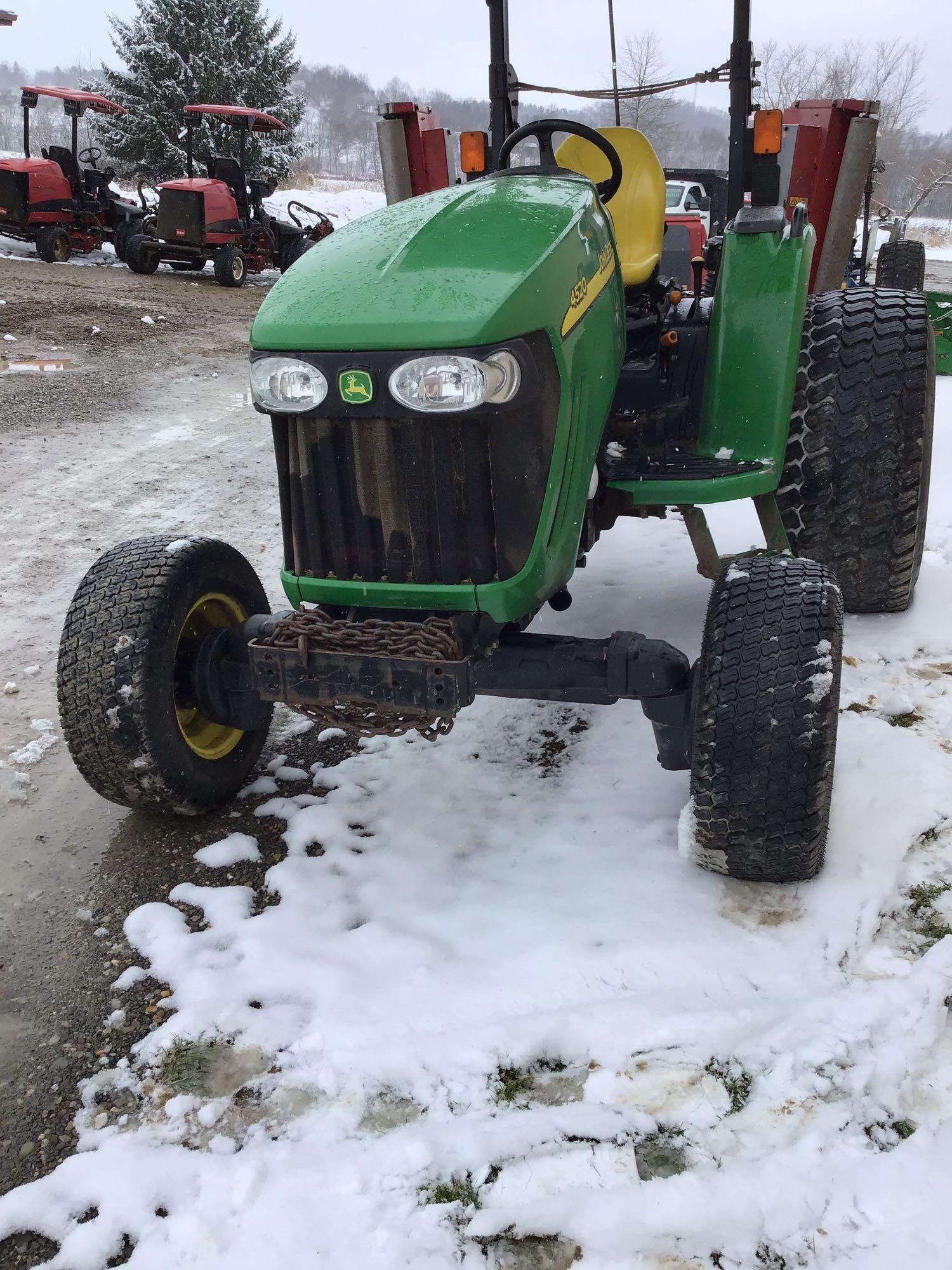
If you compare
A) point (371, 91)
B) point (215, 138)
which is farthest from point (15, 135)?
point (215, 138)

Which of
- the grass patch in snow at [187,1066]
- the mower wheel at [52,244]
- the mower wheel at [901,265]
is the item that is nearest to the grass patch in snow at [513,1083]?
the grass patch in snow at [187,1066]

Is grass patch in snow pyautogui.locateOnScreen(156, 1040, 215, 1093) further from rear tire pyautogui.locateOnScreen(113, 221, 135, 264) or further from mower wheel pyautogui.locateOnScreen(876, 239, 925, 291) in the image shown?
rear tire pyautogui.locateOnScreen(113, 221, 135, 264)

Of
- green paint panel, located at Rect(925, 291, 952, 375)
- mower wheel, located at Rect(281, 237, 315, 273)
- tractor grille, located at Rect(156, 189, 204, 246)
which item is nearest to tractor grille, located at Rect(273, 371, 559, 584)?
green paint panel, located at Rect(925, 291, 952, 375)

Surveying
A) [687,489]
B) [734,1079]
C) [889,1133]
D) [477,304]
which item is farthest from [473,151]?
[889,1133]

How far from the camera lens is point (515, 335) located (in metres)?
2.15

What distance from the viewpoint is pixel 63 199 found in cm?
1405

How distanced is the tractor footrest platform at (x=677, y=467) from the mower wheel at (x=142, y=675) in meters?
1.22

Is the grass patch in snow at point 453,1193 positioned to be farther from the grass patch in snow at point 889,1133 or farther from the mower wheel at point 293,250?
the mower wheel at point 293,250

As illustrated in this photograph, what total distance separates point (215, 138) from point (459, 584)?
2129 cm

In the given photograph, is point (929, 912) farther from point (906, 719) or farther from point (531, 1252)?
point (531, 1252)

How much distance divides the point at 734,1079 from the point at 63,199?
15.3 metres

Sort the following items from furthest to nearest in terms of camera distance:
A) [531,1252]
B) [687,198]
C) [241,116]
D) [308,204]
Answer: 1. [308,204]
2. [241,116]
3. [687,198]
4. [531,1252]

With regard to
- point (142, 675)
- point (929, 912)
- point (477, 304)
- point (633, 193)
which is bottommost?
point (929, 912)

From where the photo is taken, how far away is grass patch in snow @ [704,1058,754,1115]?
6.12 feet
